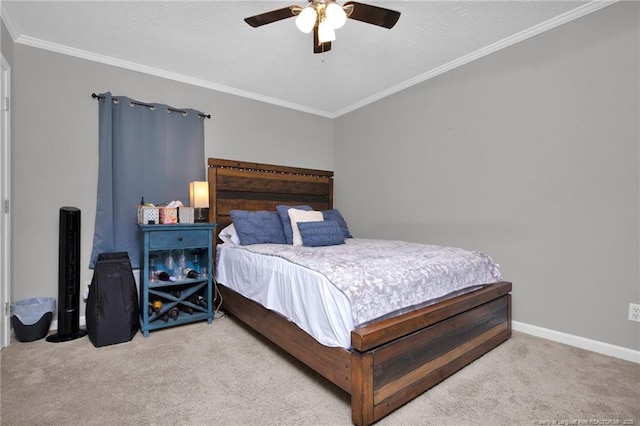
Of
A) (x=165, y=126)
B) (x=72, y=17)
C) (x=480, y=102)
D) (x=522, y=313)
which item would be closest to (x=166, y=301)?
(x=165, y=126)

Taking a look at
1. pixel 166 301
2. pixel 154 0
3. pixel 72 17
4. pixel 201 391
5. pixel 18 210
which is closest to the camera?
pixel 201 391

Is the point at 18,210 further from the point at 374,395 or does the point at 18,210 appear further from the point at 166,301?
the point at 374,395

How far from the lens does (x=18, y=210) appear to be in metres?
2.56

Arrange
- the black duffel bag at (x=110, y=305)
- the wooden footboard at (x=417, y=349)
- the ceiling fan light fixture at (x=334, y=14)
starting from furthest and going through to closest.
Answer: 1. the black duffel bag at (x=110, y=305)
2. the ceiling fan light fixture at (x=334, y=14)
3. the wooden footboard at (x=417, y=349)

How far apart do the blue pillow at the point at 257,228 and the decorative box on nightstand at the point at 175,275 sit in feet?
0.87

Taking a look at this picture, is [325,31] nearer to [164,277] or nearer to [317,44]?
[317,44]

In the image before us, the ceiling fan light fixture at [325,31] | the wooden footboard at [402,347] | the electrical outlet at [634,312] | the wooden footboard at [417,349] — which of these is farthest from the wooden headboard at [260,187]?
the electrical outlet at [634,312]

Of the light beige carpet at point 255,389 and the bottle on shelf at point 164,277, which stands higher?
the bottle on shelf at point 164,277

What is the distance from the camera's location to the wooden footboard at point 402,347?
147 centimetres

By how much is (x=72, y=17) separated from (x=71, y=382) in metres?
2.57

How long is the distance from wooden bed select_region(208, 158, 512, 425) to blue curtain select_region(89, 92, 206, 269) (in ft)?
3.68

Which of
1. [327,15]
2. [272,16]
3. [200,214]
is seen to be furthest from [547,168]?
[200,214]

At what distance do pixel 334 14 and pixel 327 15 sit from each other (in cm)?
5

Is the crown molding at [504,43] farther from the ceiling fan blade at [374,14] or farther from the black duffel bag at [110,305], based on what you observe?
the black duffel bag at [110,305]
